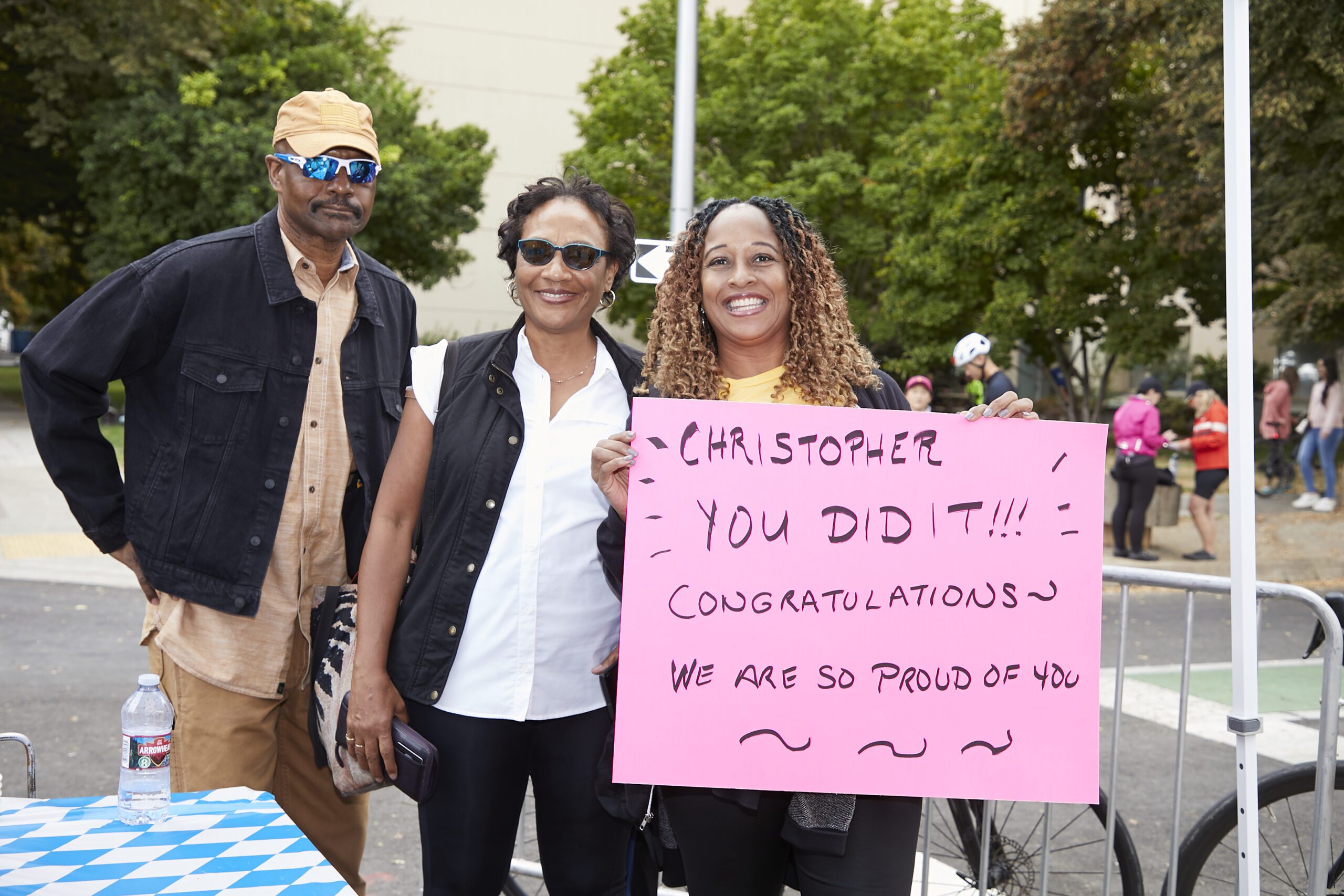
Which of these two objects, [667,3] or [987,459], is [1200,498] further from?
[667,3]

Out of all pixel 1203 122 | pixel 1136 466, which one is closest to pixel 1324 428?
pixel 1203 122

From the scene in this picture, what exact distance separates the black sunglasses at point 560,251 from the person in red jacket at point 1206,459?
11729mm

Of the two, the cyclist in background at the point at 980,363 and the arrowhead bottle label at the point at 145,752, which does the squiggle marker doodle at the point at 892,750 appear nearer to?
the arrowhead bottle label at the point at 145,752

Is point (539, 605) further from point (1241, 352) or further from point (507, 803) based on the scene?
point (1241, 352)

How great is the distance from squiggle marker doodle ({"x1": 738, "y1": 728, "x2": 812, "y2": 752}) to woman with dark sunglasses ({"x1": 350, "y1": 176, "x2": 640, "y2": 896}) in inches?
13.7

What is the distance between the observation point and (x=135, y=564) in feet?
9.82

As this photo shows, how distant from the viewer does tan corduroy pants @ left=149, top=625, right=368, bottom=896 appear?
2.93m

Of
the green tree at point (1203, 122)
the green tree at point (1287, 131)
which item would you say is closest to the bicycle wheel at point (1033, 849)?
the green tree at point (1203, 122)

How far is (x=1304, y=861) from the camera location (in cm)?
402

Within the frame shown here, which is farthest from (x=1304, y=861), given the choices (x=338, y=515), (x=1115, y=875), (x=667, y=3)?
(x=667, y=3)

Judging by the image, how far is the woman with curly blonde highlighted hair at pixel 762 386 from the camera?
229 cm

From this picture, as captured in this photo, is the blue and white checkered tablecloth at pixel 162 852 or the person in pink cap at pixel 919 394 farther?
the person in pink cap at pixel 919 394

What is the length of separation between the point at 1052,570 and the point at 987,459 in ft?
0.85

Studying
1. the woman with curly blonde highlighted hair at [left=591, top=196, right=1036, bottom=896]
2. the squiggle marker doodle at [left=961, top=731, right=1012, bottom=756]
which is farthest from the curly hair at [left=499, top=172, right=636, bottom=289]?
the squiggle marker doodle at [left=961, top=731, right=1012, bottom=756]
